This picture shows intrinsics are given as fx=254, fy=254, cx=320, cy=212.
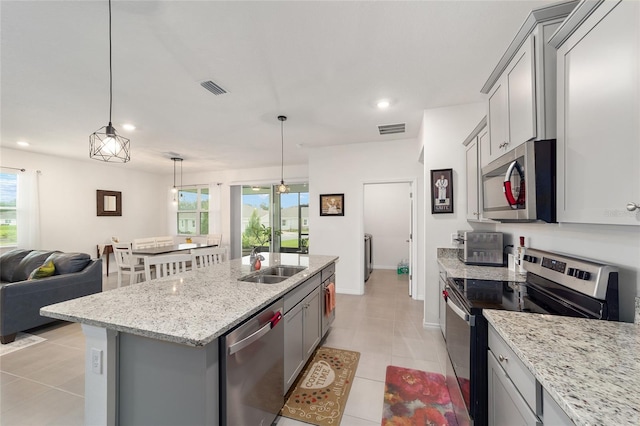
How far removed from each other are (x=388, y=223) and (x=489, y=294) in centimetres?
521

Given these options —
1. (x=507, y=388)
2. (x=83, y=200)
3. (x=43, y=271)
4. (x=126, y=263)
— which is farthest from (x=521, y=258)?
(x=83, y=200)

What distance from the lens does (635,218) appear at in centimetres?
83

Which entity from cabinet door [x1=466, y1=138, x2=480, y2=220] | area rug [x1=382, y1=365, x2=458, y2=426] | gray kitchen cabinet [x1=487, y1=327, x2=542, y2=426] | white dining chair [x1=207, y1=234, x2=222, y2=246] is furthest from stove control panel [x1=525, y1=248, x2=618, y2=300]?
white dining chair [x1=207, y1=234, x2=222, y2=246]

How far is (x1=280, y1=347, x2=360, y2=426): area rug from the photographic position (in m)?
1.81

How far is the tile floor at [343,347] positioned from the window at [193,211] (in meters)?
4.14

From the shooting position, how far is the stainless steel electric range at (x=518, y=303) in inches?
45.9

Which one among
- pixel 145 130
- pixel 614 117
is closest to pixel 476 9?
pixel 614 117

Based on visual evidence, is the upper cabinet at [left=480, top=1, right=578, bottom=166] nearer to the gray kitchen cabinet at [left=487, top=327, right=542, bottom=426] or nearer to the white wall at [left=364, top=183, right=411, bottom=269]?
the gray kitchen cabinet at [left=487, top=327, right=542, bottom=426]

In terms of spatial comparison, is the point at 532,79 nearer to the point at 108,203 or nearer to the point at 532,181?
the point at 532,181

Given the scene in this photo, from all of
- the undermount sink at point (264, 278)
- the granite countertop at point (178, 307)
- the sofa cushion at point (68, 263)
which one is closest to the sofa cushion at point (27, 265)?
the sofa cushion at point (68, 263)

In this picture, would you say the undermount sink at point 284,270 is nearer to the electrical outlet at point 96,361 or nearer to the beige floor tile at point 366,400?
the beige floor tile at point 366,400

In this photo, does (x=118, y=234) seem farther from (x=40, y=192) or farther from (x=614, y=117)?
(x=614, y=117)

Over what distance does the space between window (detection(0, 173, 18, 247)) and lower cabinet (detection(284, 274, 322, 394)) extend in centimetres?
614

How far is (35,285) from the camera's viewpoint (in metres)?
2.98
